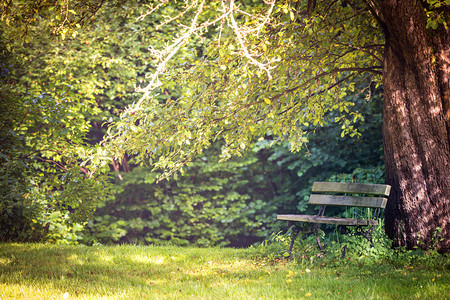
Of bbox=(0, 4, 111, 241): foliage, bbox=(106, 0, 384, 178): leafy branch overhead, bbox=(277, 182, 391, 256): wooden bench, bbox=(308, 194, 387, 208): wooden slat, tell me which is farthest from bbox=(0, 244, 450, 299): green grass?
bbox=(106, 0, 384, 178): leafy branch overhead

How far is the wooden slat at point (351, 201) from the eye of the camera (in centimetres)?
572

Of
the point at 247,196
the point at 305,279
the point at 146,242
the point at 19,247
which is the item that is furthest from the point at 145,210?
the point at 305,279

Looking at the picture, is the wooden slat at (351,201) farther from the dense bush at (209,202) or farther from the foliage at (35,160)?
the foliage at (35,160)

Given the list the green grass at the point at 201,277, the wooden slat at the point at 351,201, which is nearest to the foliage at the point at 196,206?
the green grass at the point at 201,277

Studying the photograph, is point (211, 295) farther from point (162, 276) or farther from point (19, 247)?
point (19, 247)

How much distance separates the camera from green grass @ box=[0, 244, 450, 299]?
4258mm

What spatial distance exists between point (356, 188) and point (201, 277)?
2546mm

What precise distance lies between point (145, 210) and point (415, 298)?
8.39 meters

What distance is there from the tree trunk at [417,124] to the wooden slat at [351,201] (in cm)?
17

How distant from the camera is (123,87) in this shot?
9.92m

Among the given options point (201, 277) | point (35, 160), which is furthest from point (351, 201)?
point (35, 160)

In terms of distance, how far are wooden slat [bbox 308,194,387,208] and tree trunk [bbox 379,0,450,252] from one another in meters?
0.17

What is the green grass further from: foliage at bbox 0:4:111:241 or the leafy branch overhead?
the leafy branch overhead

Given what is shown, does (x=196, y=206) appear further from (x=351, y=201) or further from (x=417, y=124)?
(x=417, y=124)
